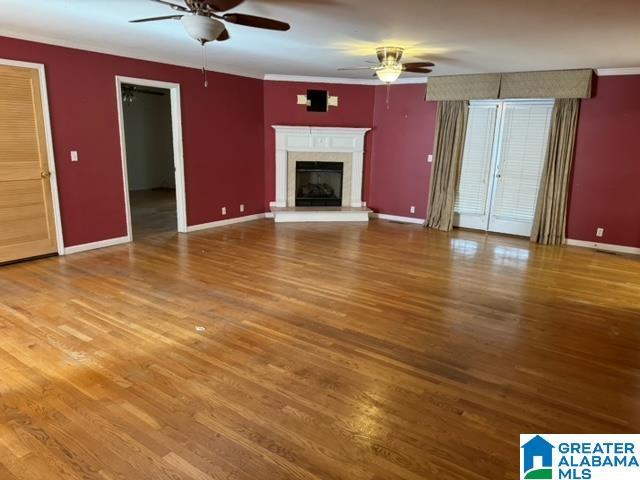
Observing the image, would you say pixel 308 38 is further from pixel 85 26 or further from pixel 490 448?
pixel 490 448

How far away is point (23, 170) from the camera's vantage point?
480 centimetres

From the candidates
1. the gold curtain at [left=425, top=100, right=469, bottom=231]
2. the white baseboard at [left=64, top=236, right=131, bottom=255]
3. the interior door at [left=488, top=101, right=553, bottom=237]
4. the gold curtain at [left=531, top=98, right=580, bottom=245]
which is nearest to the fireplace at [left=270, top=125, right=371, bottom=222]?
the gold curtain at [left=425, top=100, right=469, bottom=231]

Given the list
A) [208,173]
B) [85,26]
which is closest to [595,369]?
[85,26]

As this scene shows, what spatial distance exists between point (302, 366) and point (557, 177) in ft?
17.3

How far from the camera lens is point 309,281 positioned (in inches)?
179

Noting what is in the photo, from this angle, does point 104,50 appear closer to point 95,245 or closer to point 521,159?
point 95,245

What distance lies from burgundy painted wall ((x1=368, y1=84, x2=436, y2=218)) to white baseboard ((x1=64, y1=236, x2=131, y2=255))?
443cm

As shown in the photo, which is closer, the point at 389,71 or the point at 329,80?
the point at 389,71

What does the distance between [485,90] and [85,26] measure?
211 inches

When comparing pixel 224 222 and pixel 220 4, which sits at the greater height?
pixel 220 4

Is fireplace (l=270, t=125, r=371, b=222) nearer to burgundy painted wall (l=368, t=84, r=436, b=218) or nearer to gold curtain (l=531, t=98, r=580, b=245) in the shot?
burgundy painted wall (l=368, t=84, r=436, b=218)

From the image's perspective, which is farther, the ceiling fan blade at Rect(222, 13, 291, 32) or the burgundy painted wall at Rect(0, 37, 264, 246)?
the burgundy painted wall at Rect(0, 37, 264, 246)

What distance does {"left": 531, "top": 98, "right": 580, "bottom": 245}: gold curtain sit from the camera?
613cm

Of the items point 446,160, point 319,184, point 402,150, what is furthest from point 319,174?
point 446,160
